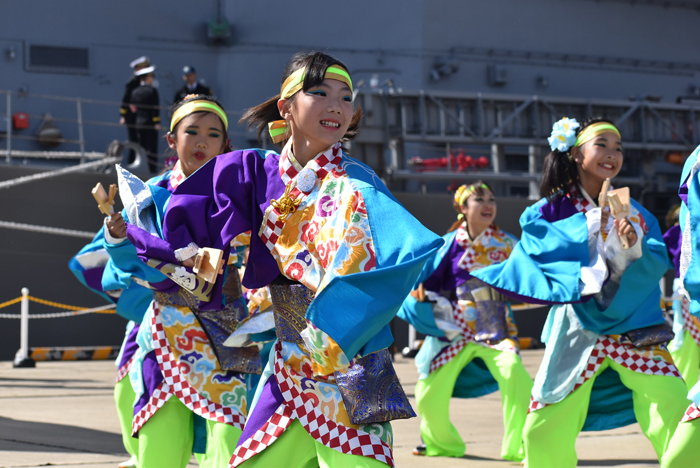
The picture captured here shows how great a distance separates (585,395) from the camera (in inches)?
167

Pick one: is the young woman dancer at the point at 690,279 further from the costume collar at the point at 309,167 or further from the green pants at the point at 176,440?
the green pants at the point at 176,440

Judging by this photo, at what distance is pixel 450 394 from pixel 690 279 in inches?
136

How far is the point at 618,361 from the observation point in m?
4.25

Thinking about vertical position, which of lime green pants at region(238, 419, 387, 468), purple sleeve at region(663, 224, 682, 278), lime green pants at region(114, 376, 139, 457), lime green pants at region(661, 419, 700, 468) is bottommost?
lime green pants at region(114, 376, 139, 457)

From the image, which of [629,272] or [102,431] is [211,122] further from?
[102,431]

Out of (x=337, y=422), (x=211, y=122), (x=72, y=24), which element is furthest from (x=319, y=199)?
(x=72, y=24)

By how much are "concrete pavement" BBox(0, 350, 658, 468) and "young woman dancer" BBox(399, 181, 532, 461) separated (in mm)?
289

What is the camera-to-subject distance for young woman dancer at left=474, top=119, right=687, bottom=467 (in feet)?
13.6

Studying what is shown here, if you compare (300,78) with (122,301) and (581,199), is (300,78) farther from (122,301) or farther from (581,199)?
(122,301)

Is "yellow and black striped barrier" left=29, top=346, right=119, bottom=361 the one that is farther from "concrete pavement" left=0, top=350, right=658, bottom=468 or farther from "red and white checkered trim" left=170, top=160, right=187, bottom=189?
"red and white checkered trim" left=170, top=160, right=187, bottom=189

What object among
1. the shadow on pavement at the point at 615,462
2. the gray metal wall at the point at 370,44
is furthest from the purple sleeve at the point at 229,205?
the gray metal wall at the point at 370,44

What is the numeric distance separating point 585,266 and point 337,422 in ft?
6.87

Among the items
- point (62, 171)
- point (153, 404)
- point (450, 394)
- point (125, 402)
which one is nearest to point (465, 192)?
point (450, 394)

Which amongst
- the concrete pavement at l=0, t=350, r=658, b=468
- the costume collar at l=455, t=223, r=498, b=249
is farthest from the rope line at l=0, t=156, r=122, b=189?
the costume collar at l=455, t=223, r=498, b=249
